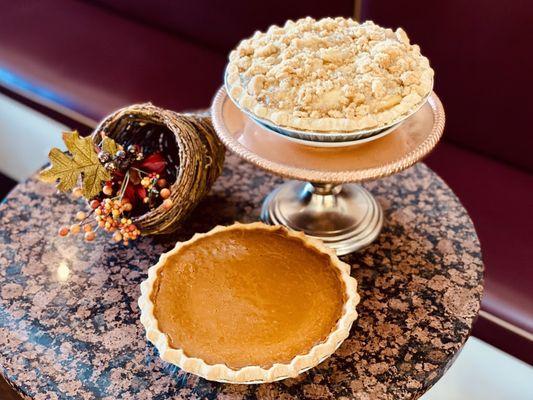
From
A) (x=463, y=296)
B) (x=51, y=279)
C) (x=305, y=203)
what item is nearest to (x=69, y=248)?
(x=51, y=279)

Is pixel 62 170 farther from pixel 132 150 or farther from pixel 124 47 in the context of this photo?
pixel 124 47

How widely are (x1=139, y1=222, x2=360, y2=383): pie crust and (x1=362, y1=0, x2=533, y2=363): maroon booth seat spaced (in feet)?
1.55

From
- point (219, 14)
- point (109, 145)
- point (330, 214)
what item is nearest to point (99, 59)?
point (219, 14)

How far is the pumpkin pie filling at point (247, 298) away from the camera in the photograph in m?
0.94

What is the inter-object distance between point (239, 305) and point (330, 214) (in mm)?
309

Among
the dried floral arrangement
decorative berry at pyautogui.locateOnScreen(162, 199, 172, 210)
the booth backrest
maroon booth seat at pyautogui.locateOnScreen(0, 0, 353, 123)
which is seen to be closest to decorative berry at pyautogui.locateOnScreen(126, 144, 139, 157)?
the dried floral arrangement

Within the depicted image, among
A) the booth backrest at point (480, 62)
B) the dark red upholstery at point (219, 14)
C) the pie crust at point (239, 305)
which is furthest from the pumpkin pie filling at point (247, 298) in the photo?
the dark red upholstery at point (219, 14)

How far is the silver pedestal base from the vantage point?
1.19 meters

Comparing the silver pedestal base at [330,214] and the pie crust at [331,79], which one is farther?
the silver pedestal base at [330,214]

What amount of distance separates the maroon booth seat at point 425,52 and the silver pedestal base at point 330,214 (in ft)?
1.05

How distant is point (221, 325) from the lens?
969 millimetres

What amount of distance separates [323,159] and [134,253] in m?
0.41

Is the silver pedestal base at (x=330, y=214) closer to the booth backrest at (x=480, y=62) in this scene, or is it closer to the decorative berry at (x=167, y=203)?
the decorative berry at (x=167, y=203)

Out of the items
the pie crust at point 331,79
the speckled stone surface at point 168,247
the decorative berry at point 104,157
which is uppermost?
the pie crust at point 331,79
